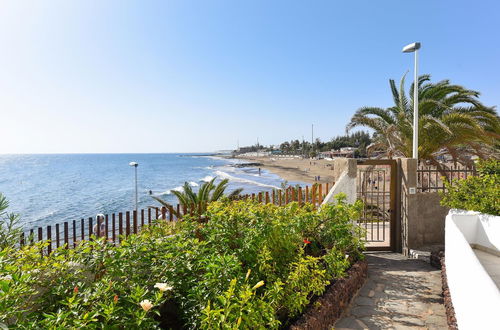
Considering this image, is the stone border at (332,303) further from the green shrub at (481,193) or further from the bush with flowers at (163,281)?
the green shrub at (481,193)

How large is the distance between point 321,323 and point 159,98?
23.7 meters

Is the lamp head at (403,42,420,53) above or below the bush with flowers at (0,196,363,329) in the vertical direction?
above

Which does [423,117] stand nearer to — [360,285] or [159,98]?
[360,285]

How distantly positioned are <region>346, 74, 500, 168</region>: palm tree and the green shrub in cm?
433

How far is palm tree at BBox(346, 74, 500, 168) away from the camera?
10133 millimetres

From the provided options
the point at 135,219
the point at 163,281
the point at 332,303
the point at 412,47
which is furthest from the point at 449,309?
the point at 412,47

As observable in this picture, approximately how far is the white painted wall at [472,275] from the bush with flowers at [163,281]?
1.40m

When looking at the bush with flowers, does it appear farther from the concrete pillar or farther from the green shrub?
the concrete pillar

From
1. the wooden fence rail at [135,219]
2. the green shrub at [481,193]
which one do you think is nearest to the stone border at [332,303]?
the wooden fence rail at [135,219]

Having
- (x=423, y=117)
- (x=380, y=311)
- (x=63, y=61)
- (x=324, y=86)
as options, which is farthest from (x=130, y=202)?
(x=380, y=311)

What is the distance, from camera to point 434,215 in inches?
265

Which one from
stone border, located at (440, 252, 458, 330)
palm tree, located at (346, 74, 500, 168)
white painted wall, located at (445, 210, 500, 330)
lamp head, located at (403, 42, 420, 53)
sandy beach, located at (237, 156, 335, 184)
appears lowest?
sandy beach, located at (237, 156, 335, 184)

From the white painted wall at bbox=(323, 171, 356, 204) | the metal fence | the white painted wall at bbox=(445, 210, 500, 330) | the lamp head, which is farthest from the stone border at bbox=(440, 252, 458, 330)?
the lamp head

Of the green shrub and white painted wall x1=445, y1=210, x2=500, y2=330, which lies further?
the green shrub
